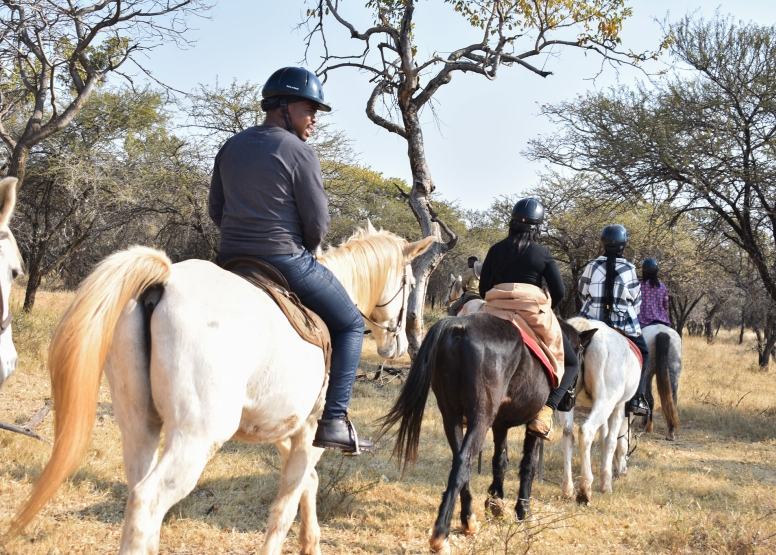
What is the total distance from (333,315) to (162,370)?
3.67 ft

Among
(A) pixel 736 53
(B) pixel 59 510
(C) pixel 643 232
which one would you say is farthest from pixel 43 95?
(C) pixel 643 232

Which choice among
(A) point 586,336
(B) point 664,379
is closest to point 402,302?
(A) point 586,336

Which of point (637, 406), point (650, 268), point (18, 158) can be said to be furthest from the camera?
point (650, 268)

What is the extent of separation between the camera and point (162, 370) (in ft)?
8.34

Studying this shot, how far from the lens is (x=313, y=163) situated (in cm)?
329

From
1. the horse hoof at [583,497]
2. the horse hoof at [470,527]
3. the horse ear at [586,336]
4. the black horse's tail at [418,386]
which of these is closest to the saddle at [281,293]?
the black horse's tail at [418,386]

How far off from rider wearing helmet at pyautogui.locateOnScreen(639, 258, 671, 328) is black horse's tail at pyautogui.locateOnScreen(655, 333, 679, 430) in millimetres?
959

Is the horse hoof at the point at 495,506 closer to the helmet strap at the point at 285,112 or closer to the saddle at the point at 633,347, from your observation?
the saddle at the point at 633,347

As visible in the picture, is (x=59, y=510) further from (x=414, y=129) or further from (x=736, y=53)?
(x=736, y=53)

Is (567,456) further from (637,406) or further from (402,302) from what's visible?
(402,302)

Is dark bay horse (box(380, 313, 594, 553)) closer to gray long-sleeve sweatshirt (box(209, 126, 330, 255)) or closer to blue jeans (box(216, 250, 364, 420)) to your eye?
blue jeans (box(216, 250, 364, 420))

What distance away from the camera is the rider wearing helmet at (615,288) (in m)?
6.72

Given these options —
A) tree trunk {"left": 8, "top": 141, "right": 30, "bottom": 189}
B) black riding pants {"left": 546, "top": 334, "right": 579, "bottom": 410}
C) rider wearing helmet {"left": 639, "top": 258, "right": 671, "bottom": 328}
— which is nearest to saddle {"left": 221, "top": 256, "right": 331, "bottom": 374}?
black riding pants {"left": 546, "top": 334, "right": 579, "bottom": 410}

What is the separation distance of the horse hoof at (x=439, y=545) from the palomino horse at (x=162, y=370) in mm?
1742
